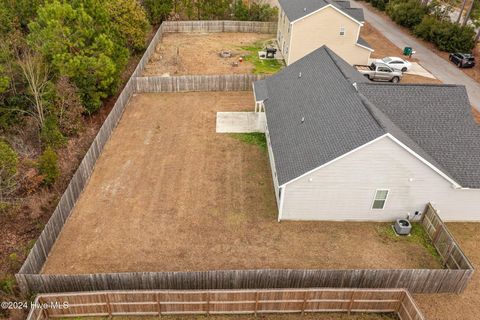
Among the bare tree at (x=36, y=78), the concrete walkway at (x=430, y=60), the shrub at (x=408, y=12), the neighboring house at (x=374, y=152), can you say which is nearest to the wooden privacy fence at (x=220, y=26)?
the concrete walkway at (x=430, y=60)

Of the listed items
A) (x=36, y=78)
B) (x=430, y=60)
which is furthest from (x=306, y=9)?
(x=36, y=78)

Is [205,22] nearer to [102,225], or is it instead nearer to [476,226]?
[102,225]

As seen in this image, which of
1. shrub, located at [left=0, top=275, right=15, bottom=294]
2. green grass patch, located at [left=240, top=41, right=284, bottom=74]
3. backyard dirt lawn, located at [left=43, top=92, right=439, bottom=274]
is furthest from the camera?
green grass patch, located at [left=240, top=41, right=284, bottom=74]

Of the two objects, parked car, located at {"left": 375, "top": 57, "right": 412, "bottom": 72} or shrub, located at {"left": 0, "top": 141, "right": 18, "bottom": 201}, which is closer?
shrub, located at {"left": 0, "top": 141, "right": 18, "bottom": 201}

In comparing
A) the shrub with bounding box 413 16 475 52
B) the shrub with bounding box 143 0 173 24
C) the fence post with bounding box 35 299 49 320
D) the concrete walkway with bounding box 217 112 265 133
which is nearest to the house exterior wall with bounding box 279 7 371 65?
the concrete walkway with bounding box 217 112 265 133

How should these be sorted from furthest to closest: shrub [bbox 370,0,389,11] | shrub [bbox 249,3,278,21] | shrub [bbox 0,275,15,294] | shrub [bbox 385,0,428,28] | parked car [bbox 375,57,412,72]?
shrub [bbox 370,0,389,11] → shrub [bbox 249,3,278,21] → shrub [bbox 385,0,428,28] → parked car [bbox 375,57,412,72] → shrub [bbox 0,275,15,294]

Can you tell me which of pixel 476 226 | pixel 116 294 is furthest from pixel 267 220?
pixel 476 226

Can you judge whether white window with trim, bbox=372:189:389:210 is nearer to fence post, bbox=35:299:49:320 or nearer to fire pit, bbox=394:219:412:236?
fire pit, bbox=394:219:412:236
